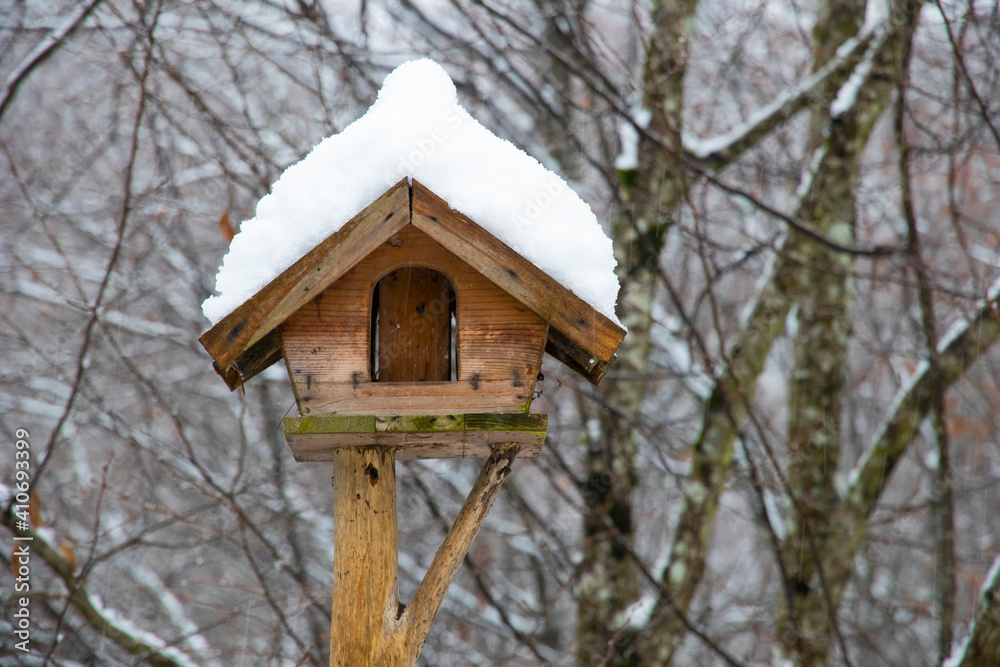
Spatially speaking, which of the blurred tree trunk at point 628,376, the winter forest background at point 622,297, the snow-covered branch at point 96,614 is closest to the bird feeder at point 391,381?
the winter forest background at point 622,297

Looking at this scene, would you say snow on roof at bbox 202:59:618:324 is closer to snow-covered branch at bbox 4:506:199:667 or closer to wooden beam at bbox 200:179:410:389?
wooden beam at bbox 200:179:410:389

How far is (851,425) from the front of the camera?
898cm

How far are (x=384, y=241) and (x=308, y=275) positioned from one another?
21cm

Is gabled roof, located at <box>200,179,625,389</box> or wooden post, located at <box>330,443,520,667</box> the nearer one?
gabled roof, located at <box>200,179,625,389</box>

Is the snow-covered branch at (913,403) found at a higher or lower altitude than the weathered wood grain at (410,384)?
higher

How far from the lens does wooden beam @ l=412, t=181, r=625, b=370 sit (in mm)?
1899

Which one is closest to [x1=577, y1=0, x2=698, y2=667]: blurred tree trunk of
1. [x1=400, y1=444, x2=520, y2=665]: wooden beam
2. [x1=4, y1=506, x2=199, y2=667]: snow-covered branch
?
[x1=4, y1=506, x2=199, y2=667]: snow-covered branch

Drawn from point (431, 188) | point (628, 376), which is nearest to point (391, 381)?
point (431, 188)

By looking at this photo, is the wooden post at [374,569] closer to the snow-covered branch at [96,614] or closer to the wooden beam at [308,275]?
the wooden beam at [308,275]

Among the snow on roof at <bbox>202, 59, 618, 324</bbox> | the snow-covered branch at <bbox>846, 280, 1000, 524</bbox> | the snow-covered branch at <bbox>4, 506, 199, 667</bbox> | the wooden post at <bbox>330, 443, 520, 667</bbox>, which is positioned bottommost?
the wooden post at <bbox>330, 443, 520, 667</bbox>

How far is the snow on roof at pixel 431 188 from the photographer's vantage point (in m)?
1.91

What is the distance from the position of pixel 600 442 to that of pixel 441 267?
2.72 m

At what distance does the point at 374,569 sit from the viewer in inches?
80.4

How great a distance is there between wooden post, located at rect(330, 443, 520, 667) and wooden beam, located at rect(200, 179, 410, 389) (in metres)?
0.42
